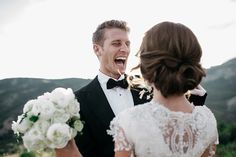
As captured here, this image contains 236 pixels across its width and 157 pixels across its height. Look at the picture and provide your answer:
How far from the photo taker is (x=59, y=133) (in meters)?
3.68

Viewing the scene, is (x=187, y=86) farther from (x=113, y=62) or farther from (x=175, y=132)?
(x=113, y=62)

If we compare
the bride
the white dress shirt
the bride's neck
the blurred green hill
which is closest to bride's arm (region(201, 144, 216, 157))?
the bride

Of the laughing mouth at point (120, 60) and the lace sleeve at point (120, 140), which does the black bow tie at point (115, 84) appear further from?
the lace sleeve at point (120, 140)

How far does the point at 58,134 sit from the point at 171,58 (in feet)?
4.04

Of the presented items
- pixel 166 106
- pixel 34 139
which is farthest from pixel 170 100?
pixel 34 139

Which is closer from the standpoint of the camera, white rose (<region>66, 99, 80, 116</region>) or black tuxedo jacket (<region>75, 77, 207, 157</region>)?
white rose (<region>66, 99, 80, 116</region>)

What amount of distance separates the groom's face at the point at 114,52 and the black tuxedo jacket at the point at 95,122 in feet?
1.44

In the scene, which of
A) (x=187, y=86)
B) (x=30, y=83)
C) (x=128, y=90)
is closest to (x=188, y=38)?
(x=187, y=86)

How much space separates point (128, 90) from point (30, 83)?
2074 inches

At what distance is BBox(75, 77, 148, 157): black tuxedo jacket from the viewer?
519cm

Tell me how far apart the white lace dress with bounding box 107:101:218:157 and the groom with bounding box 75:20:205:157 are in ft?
5.79

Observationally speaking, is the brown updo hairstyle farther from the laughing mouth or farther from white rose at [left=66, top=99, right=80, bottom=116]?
the laughing mouth

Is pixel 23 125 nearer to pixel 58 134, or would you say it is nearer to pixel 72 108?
pixel 58 134

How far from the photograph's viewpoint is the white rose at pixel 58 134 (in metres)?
3.67
